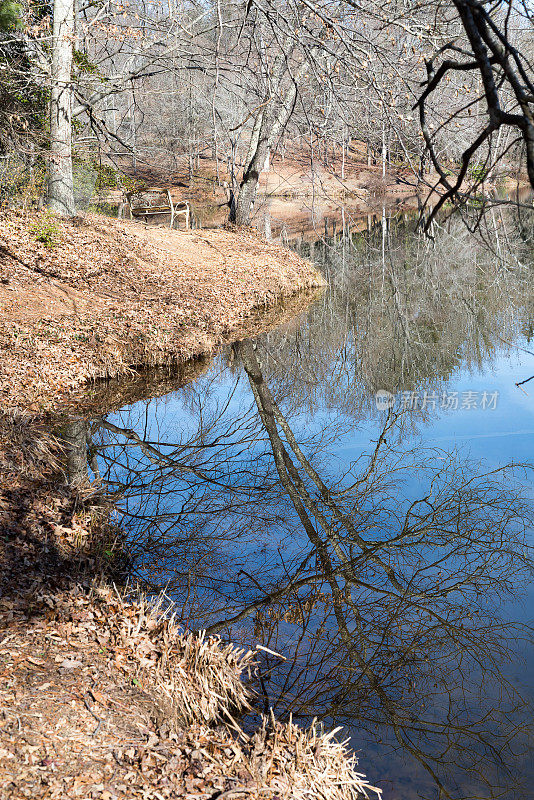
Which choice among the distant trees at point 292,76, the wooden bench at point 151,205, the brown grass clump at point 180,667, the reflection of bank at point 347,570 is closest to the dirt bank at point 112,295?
the wooden bench at point 151,205

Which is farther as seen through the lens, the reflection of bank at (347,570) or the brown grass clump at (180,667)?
the reflection of bank at (347,570)

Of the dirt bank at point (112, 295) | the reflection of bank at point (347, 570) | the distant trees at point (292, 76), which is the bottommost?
the reflection of bank at point (347, 570)

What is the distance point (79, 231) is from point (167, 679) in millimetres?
12192

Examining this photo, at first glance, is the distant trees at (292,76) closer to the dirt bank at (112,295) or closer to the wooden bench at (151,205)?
the wooden bench at (151,205)

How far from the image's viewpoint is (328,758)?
11.2 ft

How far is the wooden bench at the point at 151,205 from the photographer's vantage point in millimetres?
19006

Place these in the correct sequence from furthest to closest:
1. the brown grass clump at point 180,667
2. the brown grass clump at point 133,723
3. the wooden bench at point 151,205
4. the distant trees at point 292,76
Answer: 1. the wooden bench at point 151,205
2. the brown grass clump at point 180,667
3. the brown grass clump at point 133,723
4. the distant trees at point 292,76

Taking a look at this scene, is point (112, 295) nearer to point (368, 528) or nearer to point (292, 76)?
point (368, 528)

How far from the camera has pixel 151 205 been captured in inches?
959

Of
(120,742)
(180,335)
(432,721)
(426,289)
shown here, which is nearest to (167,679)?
(120,742)

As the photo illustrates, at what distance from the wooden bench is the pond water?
7747mm

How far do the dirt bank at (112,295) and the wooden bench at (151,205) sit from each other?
143 centimetres

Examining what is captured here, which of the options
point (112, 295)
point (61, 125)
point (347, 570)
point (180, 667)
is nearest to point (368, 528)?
point (347, 570)

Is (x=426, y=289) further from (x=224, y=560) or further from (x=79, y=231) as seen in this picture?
(x=224, y=560)
